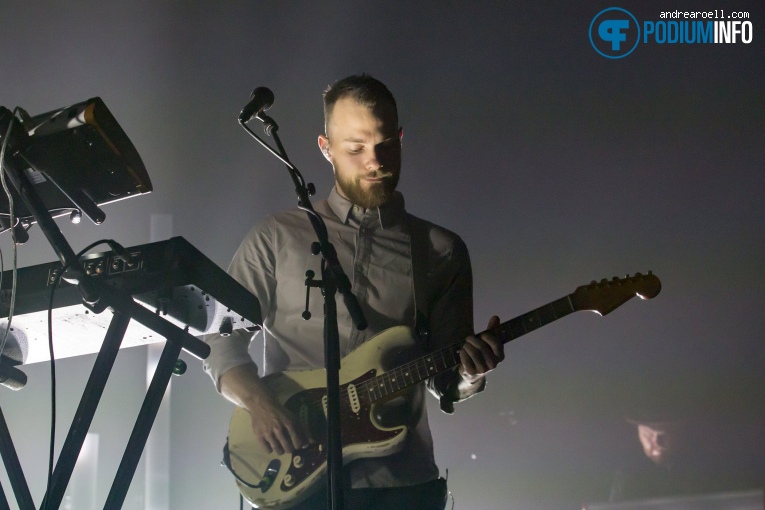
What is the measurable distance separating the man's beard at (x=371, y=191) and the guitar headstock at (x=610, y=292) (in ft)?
2.21

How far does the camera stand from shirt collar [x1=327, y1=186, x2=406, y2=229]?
229 cm

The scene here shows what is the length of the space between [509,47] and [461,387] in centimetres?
165

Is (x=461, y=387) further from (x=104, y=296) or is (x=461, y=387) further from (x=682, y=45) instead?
(x=682, y=45)

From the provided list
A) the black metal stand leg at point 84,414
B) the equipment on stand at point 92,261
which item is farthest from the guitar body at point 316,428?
the black metal stand leg at point 84,414

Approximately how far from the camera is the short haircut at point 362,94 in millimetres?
2338

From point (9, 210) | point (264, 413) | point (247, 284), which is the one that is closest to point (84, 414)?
point (9, 210)

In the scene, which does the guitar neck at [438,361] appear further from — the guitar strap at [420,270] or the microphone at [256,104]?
the microphone at [256,104]

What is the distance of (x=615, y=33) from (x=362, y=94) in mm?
1311

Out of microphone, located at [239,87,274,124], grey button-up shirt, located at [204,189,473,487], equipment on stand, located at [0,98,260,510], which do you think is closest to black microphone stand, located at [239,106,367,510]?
microphone, located at [239,87,274,124]

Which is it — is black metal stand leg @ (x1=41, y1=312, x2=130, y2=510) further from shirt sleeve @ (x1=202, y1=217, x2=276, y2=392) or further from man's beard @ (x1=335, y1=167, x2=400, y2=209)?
man's beard @ (x1=335, y1=167, x2=400, y2=209)

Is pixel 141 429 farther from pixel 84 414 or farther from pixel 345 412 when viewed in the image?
pixel 345 412

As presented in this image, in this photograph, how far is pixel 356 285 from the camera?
2152mm

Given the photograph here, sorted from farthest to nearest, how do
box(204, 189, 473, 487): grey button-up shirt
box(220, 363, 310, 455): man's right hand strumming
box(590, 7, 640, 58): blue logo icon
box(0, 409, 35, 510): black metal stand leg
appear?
1. box(590, 7, 640, 58): blue logo icon
2. box(204, 189, 473, 487): grey button-up shirt
3. box(220, 363, 310, 455): man's right hand strumming
4. box(0, 409, 35, 510): black metal stand leg

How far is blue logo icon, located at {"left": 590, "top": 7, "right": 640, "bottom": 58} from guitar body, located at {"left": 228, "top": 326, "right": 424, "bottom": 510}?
1743 mm
